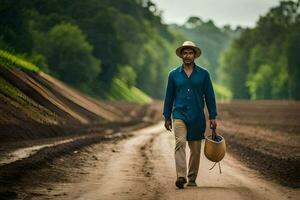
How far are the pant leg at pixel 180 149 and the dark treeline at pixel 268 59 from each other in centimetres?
9213

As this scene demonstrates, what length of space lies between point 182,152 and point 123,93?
8004 cm

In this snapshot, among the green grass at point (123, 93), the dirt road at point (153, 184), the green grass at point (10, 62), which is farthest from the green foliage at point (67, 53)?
the dirt road at point (153, 184)

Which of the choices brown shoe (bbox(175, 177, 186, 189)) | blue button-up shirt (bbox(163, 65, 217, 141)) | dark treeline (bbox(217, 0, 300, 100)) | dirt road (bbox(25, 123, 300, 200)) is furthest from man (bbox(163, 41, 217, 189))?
dark treeline (bbox(217, 0, 300, 100))

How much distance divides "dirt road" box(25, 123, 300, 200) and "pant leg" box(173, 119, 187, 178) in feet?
1.01

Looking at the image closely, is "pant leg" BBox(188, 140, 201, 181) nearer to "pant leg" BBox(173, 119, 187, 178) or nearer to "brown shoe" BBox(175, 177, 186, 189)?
"pant leg" BBox(173, 119, 187, 178)

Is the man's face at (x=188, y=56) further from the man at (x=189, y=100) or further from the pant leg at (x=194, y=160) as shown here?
the pant leg at (x=194, y=160)

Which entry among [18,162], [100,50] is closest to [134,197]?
[18,162]

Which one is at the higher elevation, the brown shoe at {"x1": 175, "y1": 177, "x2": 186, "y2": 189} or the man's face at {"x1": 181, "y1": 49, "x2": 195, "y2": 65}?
the man's face at {"x1": 181, "y1": 49, "x2": 195, "y2": 65}

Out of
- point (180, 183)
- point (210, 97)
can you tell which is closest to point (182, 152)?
point (180, 183)

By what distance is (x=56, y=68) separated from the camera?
198 feet

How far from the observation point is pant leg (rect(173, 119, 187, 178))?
10.7 metres

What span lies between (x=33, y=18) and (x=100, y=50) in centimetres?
1361

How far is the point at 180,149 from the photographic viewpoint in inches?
427

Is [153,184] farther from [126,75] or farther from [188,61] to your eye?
[126,75]
